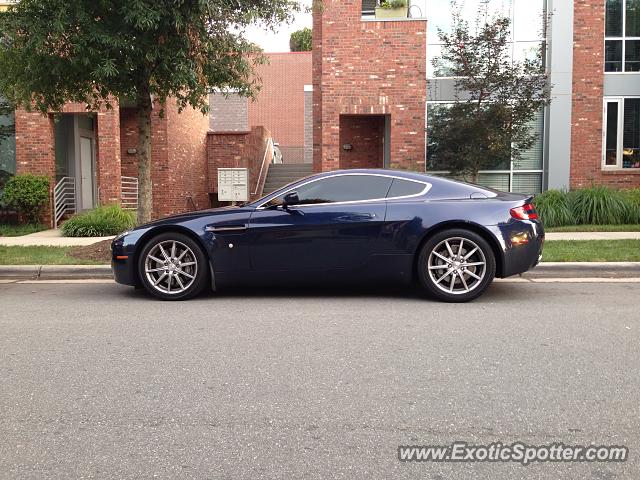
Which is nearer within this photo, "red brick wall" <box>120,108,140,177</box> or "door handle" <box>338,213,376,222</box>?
"door handle" <box>338,213,376,222</box>

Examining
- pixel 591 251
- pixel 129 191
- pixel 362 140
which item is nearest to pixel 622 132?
pixel 362 140

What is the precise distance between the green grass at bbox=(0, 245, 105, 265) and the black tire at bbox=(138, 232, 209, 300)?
2.80 meters

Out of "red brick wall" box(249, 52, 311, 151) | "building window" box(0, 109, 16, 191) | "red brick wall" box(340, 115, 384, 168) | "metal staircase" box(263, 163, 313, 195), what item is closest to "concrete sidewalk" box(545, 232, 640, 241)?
"red brick wall" box(340, 115, 384, 168)

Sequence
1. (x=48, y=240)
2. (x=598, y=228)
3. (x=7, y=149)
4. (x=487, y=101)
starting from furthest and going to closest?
(x=7, y=149) → (x=487, y=101) → (x=598, y=228) → (x=48, y=240)

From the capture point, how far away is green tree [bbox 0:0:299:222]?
8500 mm

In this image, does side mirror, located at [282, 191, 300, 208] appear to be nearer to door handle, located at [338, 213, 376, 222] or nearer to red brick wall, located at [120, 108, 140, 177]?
door handle, located at [338, 213, 376, 222]

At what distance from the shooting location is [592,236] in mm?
11719

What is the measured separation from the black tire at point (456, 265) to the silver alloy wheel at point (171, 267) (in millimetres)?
2532

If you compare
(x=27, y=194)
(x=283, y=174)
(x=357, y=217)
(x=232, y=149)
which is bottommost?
(x=357, y=217)

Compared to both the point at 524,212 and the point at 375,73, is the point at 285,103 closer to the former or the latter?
the point at 375,73

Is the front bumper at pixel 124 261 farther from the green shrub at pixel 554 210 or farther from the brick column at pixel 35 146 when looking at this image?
the green shrub at pixel 554 210

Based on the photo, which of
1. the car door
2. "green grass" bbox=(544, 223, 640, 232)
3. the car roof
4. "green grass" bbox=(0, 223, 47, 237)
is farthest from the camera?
"green grass" bbox=(0, 223, 47, 237)

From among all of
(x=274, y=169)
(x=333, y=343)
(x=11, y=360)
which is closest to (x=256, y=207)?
(x=333, y=343)

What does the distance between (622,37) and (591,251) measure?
883 centimetres
